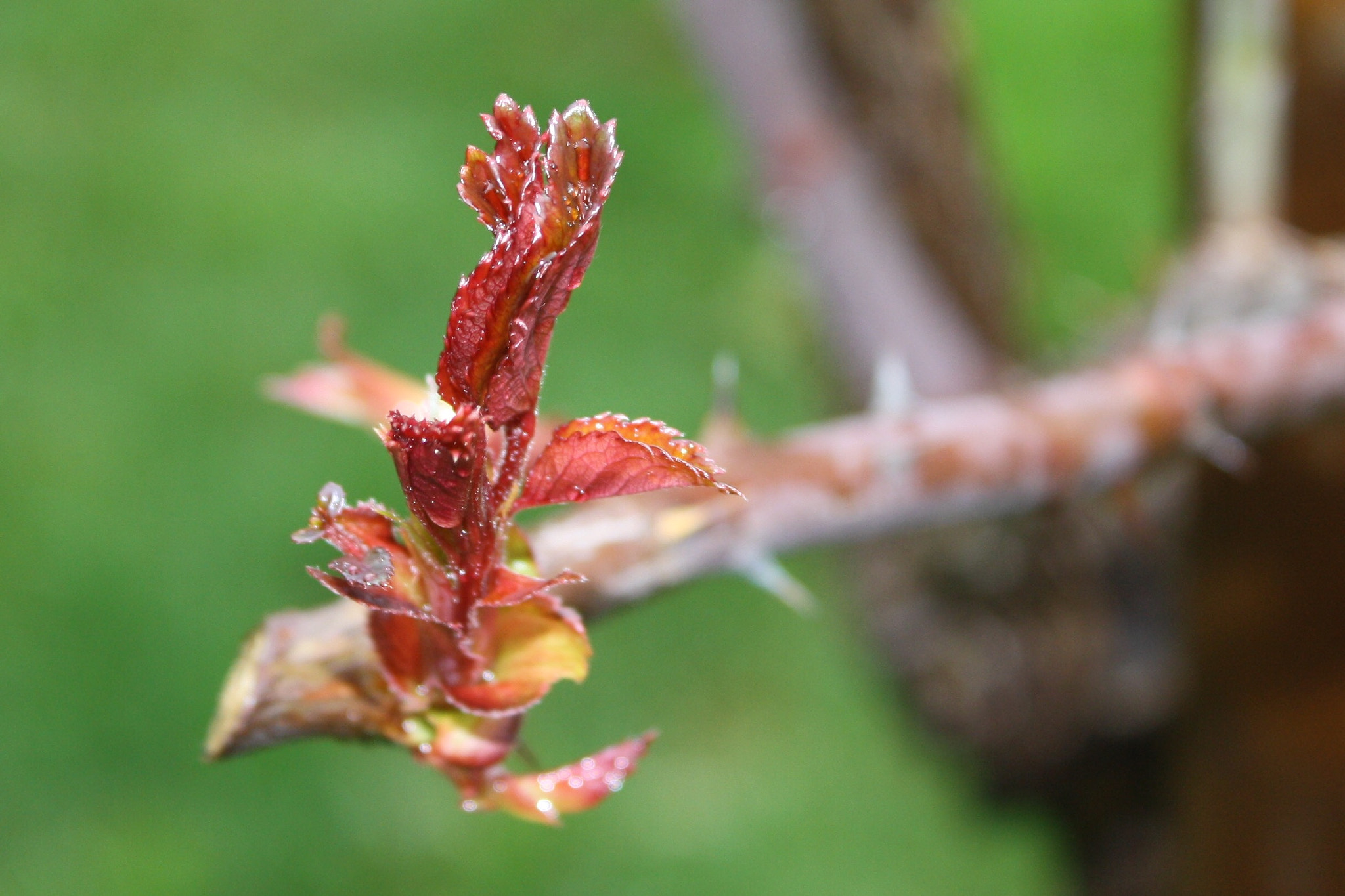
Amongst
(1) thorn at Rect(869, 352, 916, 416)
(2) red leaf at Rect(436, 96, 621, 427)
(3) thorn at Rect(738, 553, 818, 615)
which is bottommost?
(2) red leaf at Rect(436, 96, 621, 427)

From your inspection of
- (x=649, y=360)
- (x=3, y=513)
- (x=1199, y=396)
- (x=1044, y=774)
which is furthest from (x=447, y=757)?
(x=649, y=360)

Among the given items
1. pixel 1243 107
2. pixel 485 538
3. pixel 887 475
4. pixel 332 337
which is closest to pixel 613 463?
pixel 485 538

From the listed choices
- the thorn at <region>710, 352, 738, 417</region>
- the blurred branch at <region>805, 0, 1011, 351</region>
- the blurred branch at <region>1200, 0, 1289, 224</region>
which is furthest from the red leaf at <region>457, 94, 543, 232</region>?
the blurred branch at <region>805, 0, 1011, 351</region>

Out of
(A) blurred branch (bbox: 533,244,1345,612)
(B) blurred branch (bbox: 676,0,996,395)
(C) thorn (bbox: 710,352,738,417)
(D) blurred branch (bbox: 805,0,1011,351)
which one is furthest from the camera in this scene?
(B) blurred branch (bbox: 676,0,996,395)

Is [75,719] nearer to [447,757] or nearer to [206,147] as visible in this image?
[206,147]

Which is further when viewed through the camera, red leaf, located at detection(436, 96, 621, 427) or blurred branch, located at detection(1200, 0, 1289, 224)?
blurred branch, located at detection(1200, 0, 1289, 224)

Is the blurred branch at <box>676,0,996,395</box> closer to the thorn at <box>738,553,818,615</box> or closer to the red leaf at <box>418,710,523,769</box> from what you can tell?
the thorn at <box>738,553,818,615</box>

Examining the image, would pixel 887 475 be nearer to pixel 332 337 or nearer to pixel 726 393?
pixel 726 393
